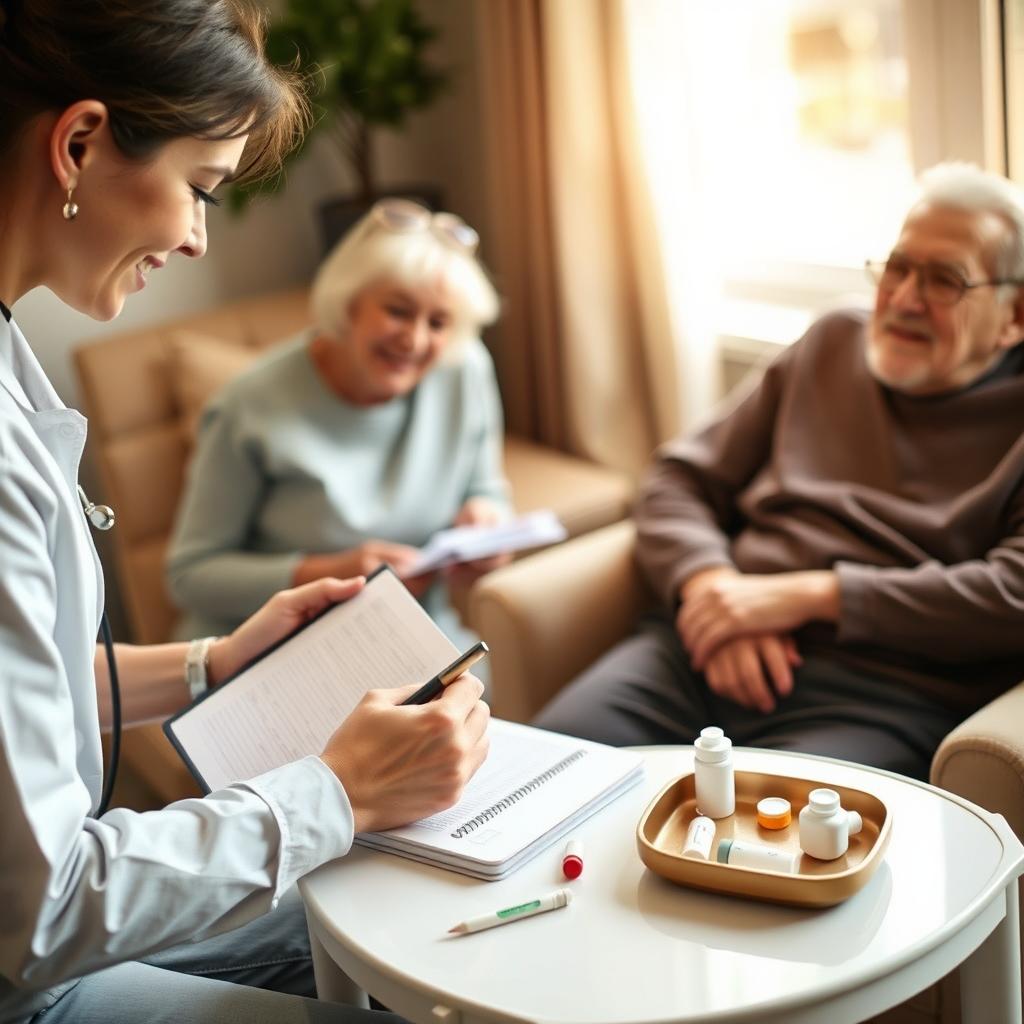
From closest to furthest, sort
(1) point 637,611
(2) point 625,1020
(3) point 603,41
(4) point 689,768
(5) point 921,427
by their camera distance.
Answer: (2) point 625,1020 → (4) point 689,768 → (5) point 921,427 → (1) point 637,611 → (3) point 603,41

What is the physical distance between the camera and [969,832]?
1.17m

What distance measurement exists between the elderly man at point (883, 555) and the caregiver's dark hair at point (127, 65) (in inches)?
42.9

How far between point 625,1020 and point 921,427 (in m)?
1.19

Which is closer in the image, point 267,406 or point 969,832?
point 969,832

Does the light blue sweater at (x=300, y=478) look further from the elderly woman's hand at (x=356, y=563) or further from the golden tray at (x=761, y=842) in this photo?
the golden tray at (x=761, y=842)

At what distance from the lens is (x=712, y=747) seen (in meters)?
1.19

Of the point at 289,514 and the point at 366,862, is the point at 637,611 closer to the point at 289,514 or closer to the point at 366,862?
the point at 289,514

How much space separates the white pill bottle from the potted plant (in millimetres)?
2031

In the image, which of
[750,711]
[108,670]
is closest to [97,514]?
[108,670]

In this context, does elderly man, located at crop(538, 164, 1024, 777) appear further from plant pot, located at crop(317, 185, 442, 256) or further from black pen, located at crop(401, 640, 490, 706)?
plant pot, located at crop(317, 185, 442, 256)

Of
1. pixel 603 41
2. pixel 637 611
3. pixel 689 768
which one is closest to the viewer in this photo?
pixel 689 768

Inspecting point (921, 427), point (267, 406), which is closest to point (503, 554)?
point (267, 406)

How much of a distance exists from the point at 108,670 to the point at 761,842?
2.37 feet

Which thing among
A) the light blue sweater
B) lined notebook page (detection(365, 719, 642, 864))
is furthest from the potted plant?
lined notebook page (detection(365, 719, 642, 864))
